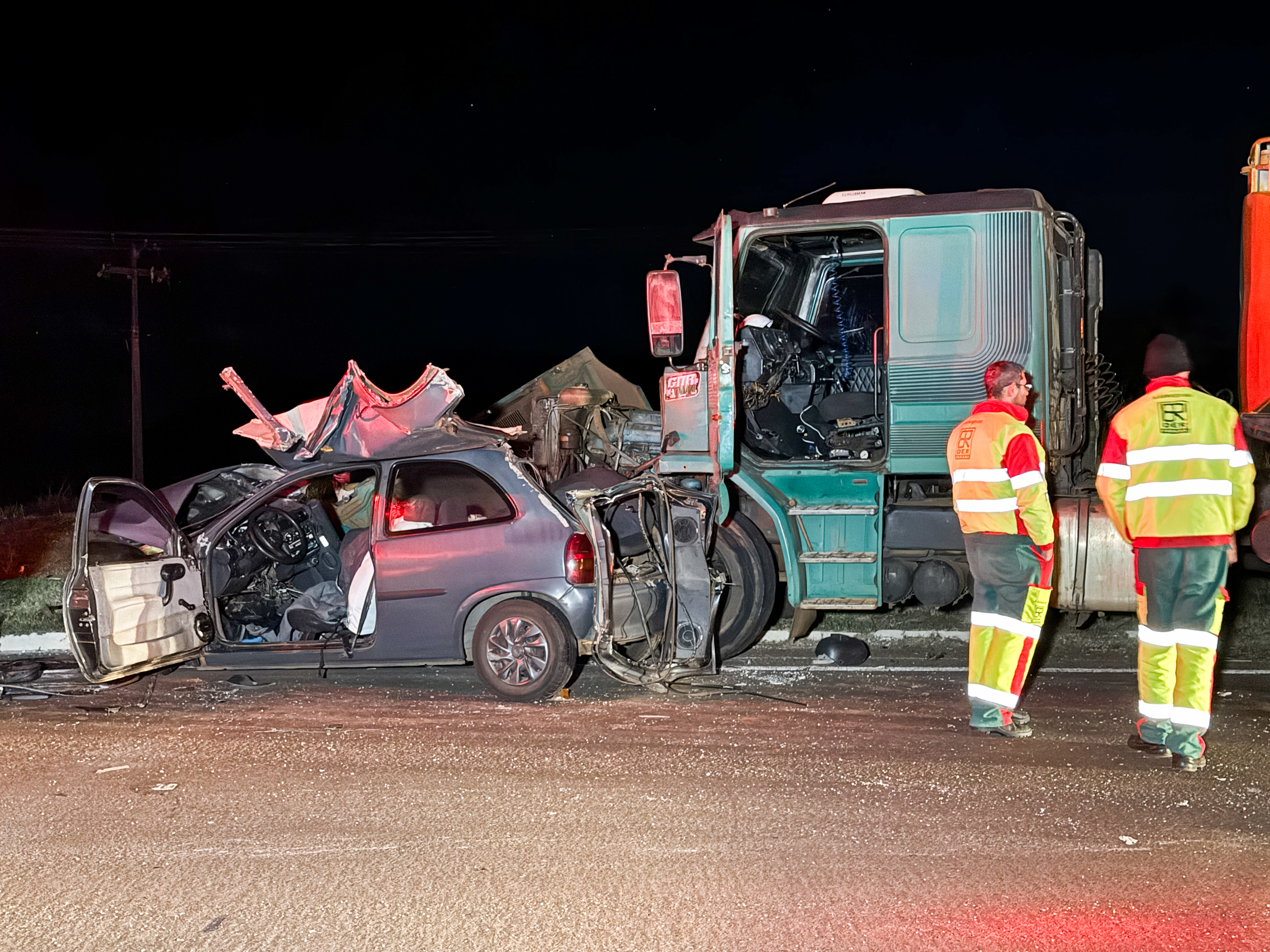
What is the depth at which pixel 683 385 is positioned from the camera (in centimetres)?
820

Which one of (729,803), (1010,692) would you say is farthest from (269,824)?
(1010,692)

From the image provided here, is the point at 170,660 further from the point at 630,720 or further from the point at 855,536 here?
the point at 855,536

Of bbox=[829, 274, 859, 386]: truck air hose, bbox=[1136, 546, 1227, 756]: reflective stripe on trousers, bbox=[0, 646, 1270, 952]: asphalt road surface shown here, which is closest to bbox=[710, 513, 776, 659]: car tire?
bbox=[0, 646, 1270, 952]: asphalt road surface

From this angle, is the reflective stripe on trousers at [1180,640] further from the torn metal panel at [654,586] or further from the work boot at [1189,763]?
the torn metal panel at [654,586]

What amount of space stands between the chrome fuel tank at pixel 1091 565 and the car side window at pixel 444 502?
11.6 ft

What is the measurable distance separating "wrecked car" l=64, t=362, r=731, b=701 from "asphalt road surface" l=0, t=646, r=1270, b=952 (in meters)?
0.34

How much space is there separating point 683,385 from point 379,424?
2.08m

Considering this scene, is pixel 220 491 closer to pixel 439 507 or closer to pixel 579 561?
pixel 439 507

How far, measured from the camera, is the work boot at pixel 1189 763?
17.4 ft

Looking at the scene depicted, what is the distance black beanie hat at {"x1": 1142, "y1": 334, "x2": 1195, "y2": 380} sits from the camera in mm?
5664

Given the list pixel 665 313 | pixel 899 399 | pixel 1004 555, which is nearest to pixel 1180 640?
pixel 1004 555

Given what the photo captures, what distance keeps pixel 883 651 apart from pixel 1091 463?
1992 millimetres

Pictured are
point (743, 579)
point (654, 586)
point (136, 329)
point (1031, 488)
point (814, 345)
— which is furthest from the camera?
point (136, 329)

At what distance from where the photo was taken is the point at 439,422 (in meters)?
7.39
